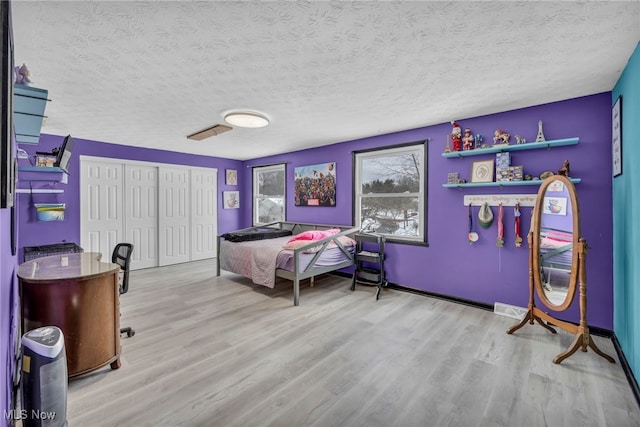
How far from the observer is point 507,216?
3.22 m

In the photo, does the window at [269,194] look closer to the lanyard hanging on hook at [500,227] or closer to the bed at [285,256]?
Answer: the bed at [285,256]

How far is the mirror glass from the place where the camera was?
2.44m

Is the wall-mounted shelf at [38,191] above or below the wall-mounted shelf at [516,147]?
below

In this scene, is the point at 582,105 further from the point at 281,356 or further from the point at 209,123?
the point at 209,123

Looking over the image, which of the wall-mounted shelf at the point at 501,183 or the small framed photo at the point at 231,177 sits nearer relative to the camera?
the wall-mounted shelf at the point at 501,183

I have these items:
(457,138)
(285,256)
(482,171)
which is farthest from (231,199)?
(482,171)

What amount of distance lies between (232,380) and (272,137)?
340cm

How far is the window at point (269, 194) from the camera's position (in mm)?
6125

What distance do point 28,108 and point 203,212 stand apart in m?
4.92

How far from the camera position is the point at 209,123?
12.2ft

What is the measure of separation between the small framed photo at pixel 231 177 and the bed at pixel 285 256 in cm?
214

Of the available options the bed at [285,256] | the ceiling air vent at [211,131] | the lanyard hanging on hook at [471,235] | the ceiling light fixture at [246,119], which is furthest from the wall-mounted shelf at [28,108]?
the lanyard hanging on hook at [471,235]

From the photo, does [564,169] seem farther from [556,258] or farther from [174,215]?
[174,215]

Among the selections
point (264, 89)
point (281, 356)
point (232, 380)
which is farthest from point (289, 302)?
point (264, 89)
